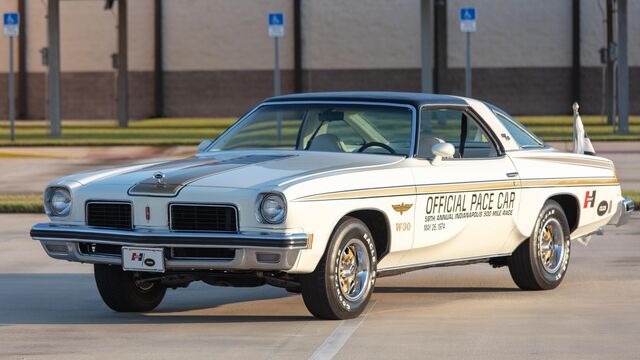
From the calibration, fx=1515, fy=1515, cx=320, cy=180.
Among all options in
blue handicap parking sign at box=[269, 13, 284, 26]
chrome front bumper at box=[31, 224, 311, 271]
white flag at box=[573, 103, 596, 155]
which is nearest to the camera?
chrome front bumper at box=[31, 224, 311, 271]

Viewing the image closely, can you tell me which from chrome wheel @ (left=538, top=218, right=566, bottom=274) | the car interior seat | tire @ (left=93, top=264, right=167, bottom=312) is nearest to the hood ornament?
tire @ (left=93, top=264, right=167, bottom=312)

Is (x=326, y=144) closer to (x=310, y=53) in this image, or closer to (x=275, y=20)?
(x=275, y=20)

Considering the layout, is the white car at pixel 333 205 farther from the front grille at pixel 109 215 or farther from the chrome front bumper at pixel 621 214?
the chrome front bumper at pixel 621 214

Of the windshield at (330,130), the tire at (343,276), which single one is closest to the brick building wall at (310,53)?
the windshield at (330,130)

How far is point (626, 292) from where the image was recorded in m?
11.0

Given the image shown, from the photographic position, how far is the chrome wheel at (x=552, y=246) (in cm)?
1130

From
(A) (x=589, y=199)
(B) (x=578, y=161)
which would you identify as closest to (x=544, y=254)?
(A) (x=589, y=199)

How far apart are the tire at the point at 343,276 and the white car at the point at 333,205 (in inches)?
0.4

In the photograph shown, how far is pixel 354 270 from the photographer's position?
959 centimetres

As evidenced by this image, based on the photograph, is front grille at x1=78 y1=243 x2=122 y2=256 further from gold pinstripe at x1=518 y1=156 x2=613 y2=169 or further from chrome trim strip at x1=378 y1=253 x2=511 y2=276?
gold pinstripe at x1=518 y1=156 x2=613 y2=169

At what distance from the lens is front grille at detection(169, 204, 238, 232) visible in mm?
9102

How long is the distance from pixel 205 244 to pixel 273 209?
0.46 meters

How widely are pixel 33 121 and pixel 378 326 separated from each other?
134 feet

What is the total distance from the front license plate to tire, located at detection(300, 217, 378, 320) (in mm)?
889
